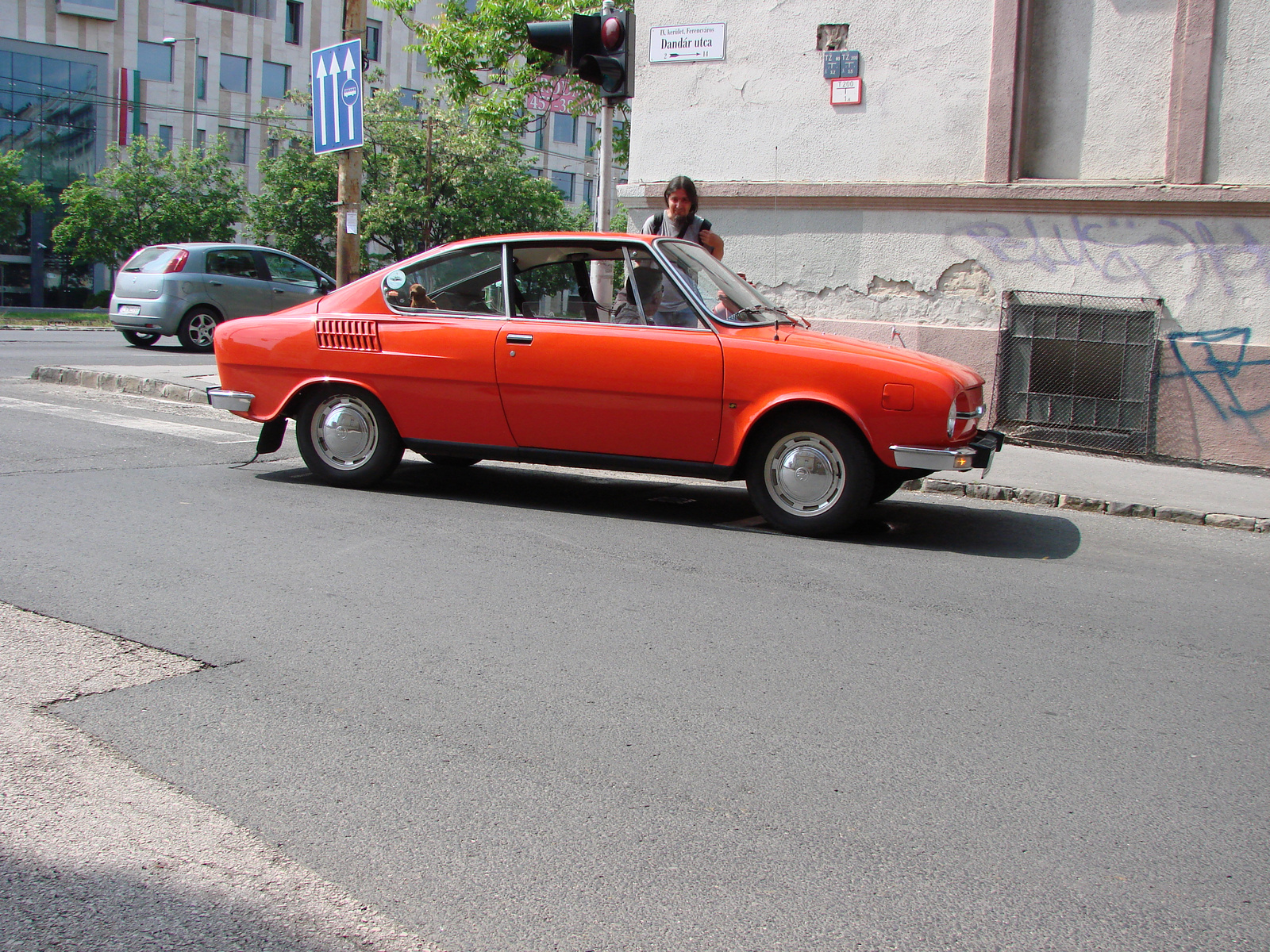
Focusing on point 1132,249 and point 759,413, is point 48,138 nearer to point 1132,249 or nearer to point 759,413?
point 1132,249

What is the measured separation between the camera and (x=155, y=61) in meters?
46.9

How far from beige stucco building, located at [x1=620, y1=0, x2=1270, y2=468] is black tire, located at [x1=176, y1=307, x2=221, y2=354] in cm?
839

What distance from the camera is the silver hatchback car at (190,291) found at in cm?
1723

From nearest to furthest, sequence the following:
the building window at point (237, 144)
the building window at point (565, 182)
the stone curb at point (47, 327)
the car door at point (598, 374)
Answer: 1. the car door at point (598, 374)
2. the stone curb at point (47, 327)
3. the building window at point (237, 144)
4. the building window at point (565, 182)

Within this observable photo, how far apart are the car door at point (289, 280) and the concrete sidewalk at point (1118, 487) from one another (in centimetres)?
1201

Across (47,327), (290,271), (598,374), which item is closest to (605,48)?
(598,374)

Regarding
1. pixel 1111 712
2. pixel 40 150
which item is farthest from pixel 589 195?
pixel 1111 712

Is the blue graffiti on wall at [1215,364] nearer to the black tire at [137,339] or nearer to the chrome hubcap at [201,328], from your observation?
the chrome hubcap at [201,328]

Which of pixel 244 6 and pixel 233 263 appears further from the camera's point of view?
pixel 244 6

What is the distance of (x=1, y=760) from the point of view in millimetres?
3293

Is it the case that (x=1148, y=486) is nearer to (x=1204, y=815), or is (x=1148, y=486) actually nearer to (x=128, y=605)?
(x=1204, y=815)

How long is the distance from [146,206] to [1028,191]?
112ft

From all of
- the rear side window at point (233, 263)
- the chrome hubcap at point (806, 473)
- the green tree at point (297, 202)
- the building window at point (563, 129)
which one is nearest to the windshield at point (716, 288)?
the chrome hubcap at point (806, 473)

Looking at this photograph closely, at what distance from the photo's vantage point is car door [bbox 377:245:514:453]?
714 cm
